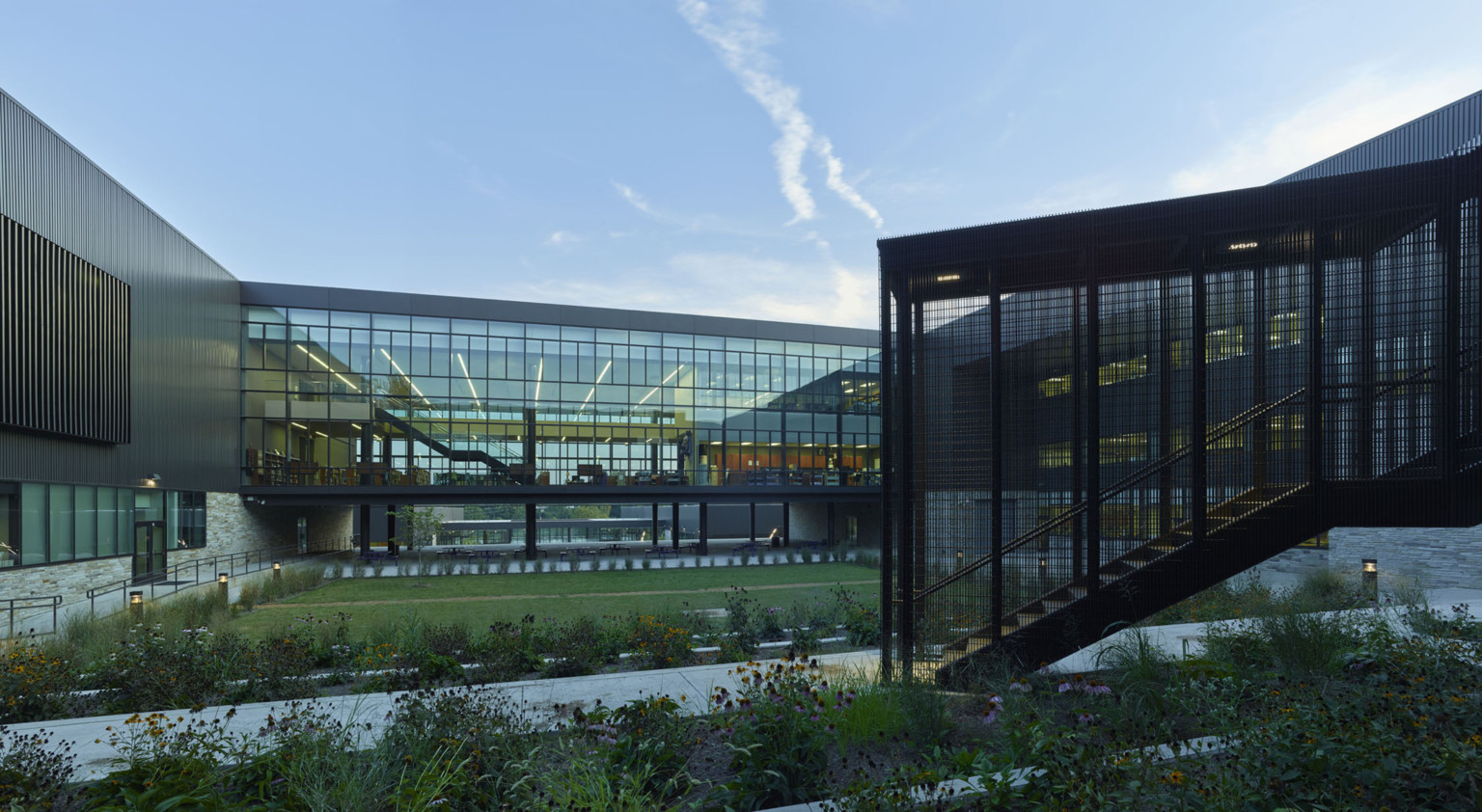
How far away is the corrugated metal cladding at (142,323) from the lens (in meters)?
18.5

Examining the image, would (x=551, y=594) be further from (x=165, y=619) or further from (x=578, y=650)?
(x=578, y=650)

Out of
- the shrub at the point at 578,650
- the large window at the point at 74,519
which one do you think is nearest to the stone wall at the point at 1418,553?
the shrub at the point at 578,650

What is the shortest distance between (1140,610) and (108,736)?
410 inches

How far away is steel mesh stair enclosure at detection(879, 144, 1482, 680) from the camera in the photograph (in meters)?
7.71

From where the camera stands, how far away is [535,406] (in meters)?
36.4

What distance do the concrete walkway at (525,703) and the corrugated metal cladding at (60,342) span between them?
14789 mm

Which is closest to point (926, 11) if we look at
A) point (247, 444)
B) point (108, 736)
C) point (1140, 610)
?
point (1140, 610)

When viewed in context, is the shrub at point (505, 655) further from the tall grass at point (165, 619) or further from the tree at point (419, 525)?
the tree at point (419, 525)

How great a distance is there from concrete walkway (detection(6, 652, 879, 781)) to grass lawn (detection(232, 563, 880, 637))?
484 cm

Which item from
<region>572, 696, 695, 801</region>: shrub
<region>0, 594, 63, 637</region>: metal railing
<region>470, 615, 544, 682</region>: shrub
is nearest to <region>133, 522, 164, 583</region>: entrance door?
<region>0, 594, 63, 637</region>: metal railing

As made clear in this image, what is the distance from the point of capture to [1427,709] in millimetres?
4910

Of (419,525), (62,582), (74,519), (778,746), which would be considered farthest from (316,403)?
(778,746)

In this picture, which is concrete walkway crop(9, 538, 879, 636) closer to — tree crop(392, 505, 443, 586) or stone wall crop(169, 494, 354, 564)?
tree crop(392, 505, 443, 586)

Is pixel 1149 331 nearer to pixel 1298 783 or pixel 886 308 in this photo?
pixel 886 308
